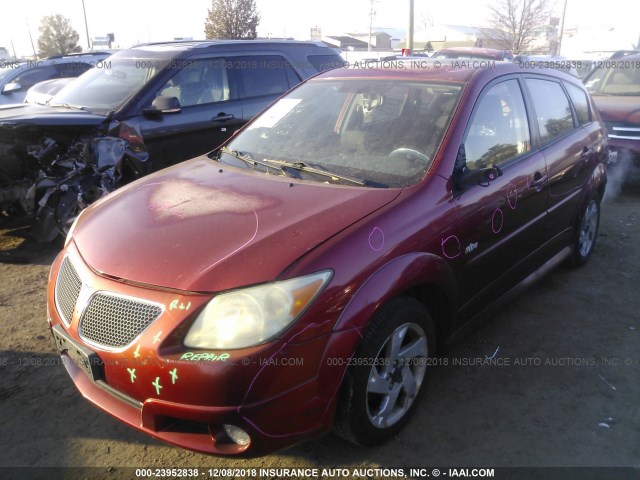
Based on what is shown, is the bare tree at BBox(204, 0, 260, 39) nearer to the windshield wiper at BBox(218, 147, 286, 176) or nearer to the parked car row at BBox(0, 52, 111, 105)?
the parked car row at BBox(0, 52, 111, 105)

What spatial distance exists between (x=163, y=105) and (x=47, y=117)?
1.09m

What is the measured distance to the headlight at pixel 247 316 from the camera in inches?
83.2

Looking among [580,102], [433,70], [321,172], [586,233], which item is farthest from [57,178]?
[586,233]

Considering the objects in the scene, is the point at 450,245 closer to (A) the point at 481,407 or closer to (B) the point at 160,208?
(A) the point at 481,407

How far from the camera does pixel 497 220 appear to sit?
3.19 metres

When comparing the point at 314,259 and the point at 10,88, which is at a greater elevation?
the point at 10,88

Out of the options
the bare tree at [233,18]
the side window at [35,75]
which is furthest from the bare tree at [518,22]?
the side window at [35,75]

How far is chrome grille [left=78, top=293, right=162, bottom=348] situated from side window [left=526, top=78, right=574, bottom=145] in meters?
2.95

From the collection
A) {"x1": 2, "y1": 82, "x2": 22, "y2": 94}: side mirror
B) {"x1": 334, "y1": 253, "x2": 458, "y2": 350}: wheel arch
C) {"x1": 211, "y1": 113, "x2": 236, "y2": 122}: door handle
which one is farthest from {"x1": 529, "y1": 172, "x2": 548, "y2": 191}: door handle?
{"x1": 2, "y1": 82, "x2": 22, "y2": 94}: side mirror

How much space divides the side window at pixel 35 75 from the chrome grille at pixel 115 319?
10.6 metres

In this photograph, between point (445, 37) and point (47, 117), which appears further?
point (445, 37)

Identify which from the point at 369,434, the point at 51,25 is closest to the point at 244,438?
the point at 369,434

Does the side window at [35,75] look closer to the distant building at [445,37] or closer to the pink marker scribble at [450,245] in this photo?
the pink marker scribble at [450,245]

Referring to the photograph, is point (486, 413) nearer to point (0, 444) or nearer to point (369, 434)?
point (369, 434)
